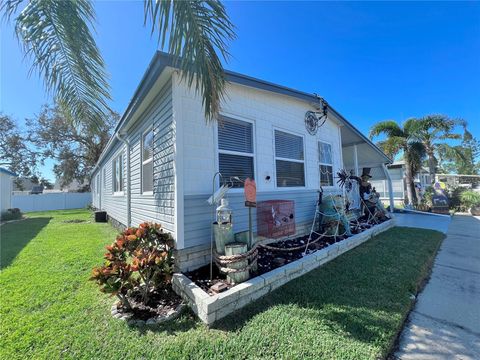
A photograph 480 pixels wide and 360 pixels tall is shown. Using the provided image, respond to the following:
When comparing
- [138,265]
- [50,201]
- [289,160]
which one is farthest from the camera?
[50,201]

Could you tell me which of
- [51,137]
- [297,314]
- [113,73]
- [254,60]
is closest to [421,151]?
[254,60]

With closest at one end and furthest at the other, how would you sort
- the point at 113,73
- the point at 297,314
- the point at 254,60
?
1. the point at 297,314
2. the point at 113,73
3. the point at 254,60

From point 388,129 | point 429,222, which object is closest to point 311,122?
point 429,222

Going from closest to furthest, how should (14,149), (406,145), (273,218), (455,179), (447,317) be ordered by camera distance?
(447,317), (273,218), (406,145), (455,179), (14,149)

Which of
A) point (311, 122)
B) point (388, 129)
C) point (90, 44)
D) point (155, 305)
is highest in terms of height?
point (388, 129)

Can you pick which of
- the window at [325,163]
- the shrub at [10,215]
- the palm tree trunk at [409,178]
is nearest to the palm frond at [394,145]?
the palm tree trunk at [409,178]

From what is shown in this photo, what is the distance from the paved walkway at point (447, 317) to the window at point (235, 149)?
10.8 feet

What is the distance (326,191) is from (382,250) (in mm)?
2456

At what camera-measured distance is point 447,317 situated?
2.79 meters

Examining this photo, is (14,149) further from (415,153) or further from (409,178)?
(415,153)

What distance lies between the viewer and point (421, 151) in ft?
44.8

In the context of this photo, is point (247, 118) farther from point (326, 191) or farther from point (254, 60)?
point (326, 191)

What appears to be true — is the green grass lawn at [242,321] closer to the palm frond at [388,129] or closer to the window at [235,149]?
the window at [235,149]

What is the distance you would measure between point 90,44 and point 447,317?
6253 millimetres
